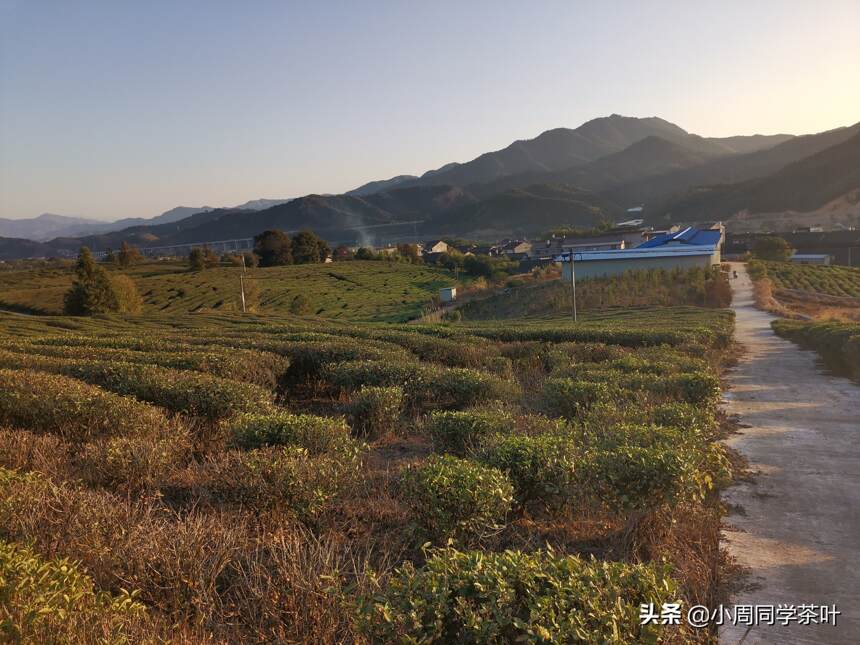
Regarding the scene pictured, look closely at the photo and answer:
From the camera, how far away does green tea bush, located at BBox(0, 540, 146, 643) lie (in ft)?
9.55

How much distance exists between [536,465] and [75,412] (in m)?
5.19

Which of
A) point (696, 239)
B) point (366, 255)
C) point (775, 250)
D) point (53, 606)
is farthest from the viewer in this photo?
point (366, 255)

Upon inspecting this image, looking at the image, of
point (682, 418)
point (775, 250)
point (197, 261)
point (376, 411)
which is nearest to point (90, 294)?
point (197, 261)

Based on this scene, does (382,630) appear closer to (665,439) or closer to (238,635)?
(238,635)

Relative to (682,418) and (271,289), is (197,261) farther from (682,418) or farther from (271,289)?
(682,418)

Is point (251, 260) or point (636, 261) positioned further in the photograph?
point (251, 260)

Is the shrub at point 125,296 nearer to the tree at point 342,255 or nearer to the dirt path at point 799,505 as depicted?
the dirt path at point 799,505

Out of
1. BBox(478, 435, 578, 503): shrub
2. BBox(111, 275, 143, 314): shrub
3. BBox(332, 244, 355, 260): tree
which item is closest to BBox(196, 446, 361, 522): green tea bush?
BBox(478, 435, 578, 503): shrub

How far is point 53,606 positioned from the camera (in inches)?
119

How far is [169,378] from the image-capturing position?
832 cm

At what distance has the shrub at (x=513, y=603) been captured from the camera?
3143 millimetres

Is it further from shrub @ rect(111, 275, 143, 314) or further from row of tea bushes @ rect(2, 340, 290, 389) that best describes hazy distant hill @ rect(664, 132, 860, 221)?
row of tea bushes @ rect(2, 340, 290, 389)

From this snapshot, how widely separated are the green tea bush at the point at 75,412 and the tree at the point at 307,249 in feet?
301

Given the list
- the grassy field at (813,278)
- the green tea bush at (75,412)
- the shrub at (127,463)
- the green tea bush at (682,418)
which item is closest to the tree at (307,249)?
the grassy field at (813,278)
